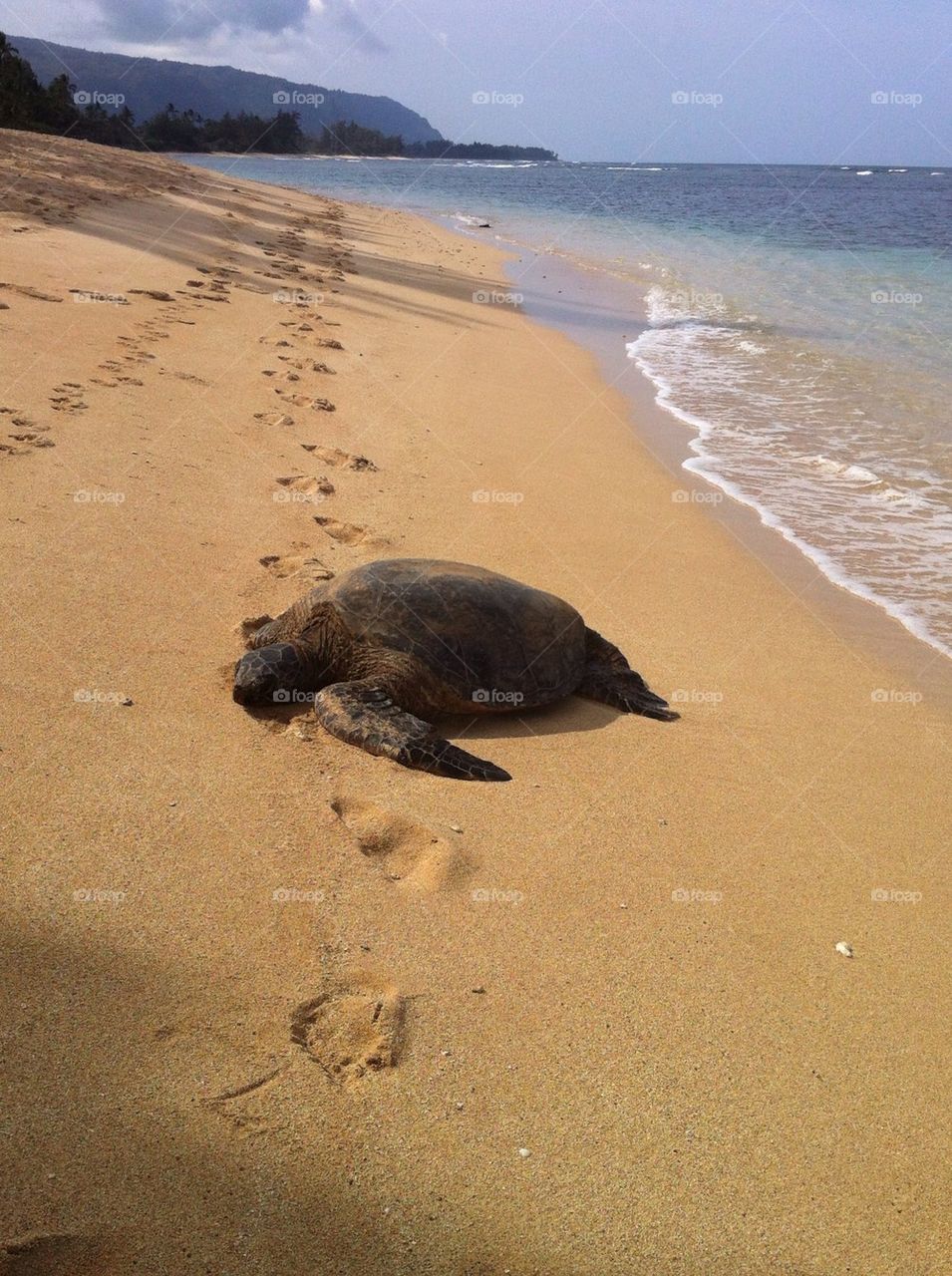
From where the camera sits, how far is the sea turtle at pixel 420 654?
416cm

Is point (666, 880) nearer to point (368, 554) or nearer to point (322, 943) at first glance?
point (322, 943)

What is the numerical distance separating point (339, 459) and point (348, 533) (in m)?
1.40

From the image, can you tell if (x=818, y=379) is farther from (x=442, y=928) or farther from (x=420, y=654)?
(x=442, y=928)

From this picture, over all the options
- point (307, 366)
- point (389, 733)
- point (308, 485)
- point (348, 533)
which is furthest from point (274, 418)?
point (389, 733)

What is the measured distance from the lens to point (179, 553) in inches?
207

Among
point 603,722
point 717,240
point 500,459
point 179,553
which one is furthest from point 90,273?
point 717,240

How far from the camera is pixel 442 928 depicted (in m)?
2.91

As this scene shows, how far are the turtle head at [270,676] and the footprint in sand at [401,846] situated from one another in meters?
0.79

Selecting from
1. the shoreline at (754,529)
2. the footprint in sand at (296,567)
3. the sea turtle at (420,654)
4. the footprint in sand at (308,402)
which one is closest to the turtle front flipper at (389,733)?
the sea turtle at (420,654)

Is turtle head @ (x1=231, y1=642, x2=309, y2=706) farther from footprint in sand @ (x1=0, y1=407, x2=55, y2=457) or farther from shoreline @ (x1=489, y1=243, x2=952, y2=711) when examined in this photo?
shoreline @ (x1=489, y1=243, x2=952, y2=711)

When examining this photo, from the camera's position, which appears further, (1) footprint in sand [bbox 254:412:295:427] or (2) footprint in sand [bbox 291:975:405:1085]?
(1) footprint in sand [bbox 254:412:295:427]

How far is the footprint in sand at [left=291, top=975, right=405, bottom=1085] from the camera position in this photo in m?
2.38

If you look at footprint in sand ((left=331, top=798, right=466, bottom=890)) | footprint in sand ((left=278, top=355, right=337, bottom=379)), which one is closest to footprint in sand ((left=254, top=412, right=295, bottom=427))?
footprint in sand ((left=278, top=355, right=337, bottom=379))

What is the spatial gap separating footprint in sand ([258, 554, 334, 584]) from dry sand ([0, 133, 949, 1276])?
0.18ft
